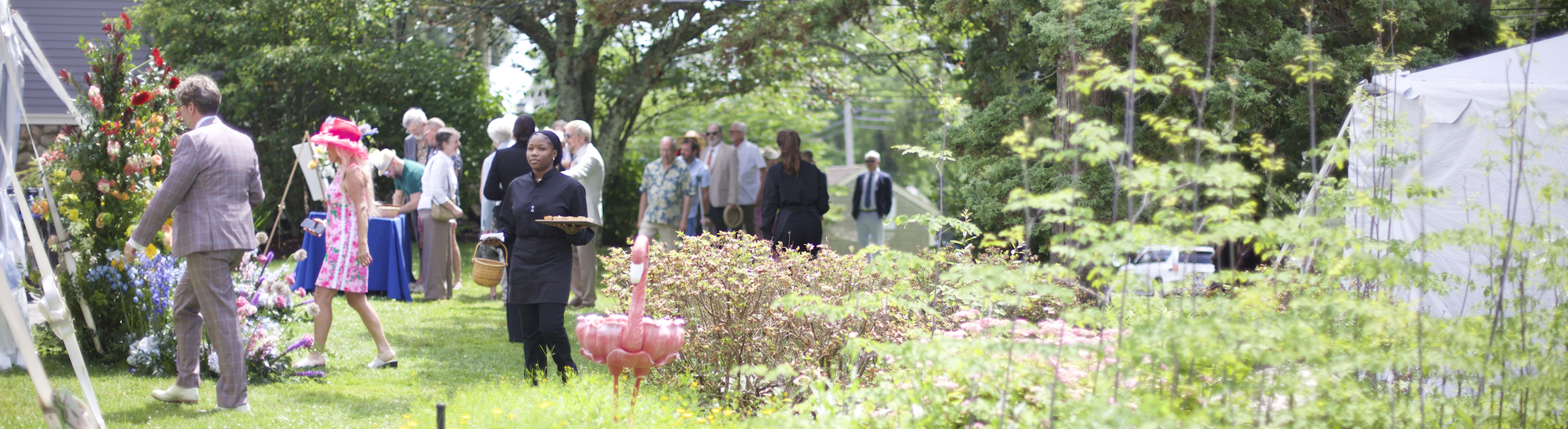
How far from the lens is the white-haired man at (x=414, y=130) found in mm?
8875

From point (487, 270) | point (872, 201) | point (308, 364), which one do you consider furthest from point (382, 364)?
point (872, 201)

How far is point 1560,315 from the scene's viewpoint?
3.14 meters

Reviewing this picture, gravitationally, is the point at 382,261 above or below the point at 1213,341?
below

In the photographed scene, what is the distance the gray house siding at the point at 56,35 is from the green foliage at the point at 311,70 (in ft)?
3.62

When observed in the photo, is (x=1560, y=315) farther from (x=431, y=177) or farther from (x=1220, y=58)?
(x=431, y=177)

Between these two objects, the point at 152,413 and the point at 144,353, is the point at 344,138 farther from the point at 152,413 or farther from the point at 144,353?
the point at 152,413

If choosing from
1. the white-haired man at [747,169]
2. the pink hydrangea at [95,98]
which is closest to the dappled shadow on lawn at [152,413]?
the pink hydrangea at [95,98]

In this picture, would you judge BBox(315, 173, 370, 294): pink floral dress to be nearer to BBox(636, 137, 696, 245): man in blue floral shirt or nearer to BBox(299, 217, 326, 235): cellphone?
BBox(299, 217, 326, 235): cellphone

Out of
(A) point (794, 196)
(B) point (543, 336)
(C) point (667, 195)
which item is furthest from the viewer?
(C) point (667, 195)

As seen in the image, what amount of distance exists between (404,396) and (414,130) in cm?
463

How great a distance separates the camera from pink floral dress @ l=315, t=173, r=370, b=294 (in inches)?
206

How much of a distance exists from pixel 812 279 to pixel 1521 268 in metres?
2.66

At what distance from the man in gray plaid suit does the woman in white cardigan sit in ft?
11.6

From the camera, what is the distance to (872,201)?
454 inches
